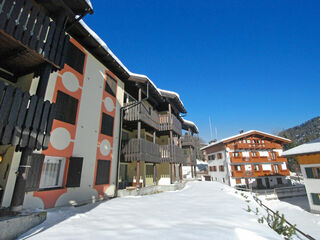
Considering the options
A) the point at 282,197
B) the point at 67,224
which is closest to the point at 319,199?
the point at 282,197

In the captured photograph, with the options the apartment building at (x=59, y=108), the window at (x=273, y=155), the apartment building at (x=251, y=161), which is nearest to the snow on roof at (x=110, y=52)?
the apartment building at (x=59, y=108)

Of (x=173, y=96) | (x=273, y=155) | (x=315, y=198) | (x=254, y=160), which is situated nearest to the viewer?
(x=173, y=96)

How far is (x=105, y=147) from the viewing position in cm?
1099

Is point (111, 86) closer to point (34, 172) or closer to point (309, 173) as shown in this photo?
point (34, 172)

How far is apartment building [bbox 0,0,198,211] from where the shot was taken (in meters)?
4.65

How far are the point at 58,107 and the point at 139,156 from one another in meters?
6.81

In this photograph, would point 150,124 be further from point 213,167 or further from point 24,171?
point 213,167

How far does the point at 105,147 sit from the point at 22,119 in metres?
6.70

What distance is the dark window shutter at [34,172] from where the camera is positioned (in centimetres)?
632

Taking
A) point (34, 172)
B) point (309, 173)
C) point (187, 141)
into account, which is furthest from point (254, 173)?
point (34, 172)

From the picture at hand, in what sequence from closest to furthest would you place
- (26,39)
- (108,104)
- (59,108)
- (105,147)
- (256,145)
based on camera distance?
(26,39) → (59,108) → (105,147) → (108,104) → (256,145)

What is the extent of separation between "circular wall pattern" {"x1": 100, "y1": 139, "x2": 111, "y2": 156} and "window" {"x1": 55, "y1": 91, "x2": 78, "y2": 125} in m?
2.55

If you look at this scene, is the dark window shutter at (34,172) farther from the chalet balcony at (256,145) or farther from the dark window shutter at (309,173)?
the chalet balcony at (256,145)

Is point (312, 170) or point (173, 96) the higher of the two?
point (173, 96)
